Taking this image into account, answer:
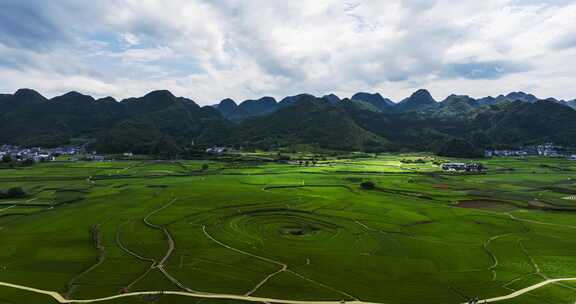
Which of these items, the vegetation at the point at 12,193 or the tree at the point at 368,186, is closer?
the vegetation at the point at 12,193

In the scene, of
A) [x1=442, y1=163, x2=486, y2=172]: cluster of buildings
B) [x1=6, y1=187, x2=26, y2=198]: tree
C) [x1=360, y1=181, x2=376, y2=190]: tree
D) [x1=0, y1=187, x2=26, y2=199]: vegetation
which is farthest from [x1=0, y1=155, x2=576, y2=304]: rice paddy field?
[x1=442, y1=163, x2=486, y2=172]: cluster of buildings

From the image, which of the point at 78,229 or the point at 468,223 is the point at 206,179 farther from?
the point at 468,223

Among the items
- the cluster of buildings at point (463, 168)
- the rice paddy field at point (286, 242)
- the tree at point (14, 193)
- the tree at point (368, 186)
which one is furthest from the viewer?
the cluster of buildings at point (463, 168)

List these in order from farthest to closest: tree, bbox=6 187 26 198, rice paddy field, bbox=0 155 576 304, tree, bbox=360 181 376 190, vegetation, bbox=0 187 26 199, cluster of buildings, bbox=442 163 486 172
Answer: cluster of buildings, bbox=442 163 486 172 → tree, bbox=360 181 376 190 → tree, bbox=6 187 26 198 → vegetation, bbox=0 187 26 199 → rice paddy field, bbox=0 155 576 304

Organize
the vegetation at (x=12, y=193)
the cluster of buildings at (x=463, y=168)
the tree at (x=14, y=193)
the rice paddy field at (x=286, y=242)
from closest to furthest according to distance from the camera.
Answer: the rice paddy field at (x=286, y=242) → the vegetation at (x=12, y=193) → the tree at (x=14, y=193) → the cluster of buildings at (x=463, y=168)

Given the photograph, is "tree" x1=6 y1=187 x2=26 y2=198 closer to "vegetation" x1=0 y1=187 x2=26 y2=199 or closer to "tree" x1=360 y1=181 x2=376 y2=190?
"vegetation" x1=0 y1=187 x2=26 y2=199

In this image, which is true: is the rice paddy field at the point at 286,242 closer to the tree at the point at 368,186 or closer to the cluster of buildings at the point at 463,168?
the tree at the point at 368,186

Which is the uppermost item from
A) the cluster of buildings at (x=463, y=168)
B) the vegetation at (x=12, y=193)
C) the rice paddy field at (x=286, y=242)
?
the cluster of buildings at (x=463, y=168)

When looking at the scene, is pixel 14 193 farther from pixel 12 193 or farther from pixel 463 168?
pixel 463 168

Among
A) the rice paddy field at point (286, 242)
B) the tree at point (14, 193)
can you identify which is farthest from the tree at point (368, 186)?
the tree at point (14, 193)

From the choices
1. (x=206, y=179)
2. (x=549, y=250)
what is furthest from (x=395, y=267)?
(x=206, y=179)
